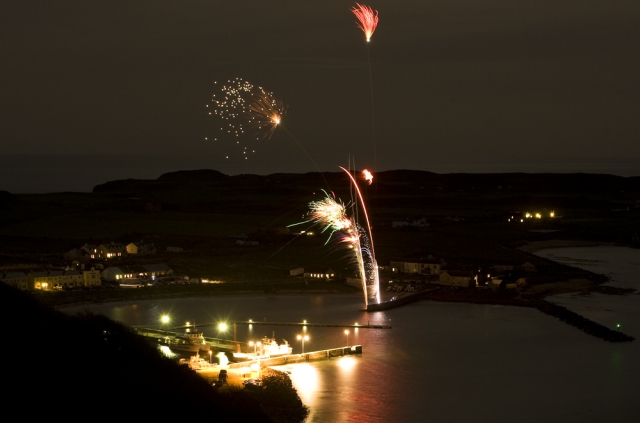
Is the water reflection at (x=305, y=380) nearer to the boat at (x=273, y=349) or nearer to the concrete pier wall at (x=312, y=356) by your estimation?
the concrete pier wall at (x=312, y=356)

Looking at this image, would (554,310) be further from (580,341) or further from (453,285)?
(453,285)

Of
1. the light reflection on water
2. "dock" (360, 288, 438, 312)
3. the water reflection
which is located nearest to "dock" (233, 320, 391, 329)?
the light reflection on water

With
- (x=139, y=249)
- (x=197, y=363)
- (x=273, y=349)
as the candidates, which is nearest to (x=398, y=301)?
(x=273, y=349)

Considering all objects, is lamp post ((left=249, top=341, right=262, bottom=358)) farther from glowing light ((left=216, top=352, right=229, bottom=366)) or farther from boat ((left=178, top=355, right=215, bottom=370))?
boat ((left=178, top=355, right=215, bottom=370))

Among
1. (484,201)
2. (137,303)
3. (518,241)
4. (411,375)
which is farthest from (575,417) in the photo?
(484,201)

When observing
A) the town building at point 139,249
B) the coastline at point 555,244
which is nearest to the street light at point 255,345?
the town building at point 139,249

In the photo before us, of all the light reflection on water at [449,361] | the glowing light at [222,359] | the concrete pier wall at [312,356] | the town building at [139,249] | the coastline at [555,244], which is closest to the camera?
the light reflection on water at [449,361]
